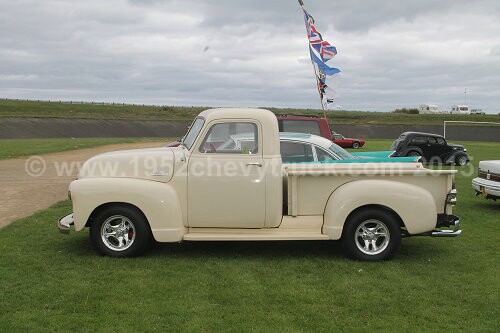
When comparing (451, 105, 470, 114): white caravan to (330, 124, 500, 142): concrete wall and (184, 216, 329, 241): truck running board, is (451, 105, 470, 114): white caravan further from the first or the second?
(184, 216, 329, 241): truck running board

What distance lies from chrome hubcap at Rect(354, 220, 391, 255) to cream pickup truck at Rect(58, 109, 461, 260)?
0.04 feet

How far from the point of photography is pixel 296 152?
992 cm

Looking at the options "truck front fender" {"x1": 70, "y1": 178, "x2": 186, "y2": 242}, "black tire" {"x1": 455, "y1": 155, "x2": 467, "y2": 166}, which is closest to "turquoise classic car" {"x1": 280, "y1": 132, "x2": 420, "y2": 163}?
"truck front fender" {"x1": 70, "y1": 178, "x2": 186, "y2": 242}

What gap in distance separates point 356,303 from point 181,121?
59225 millimetres

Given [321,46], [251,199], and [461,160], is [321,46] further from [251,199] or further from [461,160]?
[251,199]

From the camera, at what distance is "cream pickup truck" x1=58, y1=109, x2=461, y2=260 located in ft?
22.2

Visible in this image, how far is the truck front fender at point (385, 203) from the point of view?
6.72 m

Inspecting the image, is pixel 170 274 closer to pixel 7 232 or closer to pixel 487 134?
pixel 7 232

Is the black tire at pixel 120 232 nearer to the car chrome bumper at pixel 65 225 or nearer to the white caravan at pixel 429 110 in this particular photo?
the car chrome bumper at pixel 65 225

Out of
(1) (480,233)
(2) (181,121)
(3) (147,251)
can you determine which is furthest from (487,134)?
(3) (147,251)

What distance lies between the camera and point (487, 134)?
5909cm

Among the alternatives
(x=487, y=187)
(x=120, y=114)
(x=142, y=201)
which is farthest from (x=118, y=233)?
(x=120, y=114)

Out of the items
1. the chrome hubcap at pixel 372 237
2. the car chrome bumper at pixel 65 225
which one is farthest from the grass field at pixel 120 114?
the chrome hubcap at pixel 372 237

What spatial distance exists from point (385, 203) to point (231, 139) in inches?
85.7
